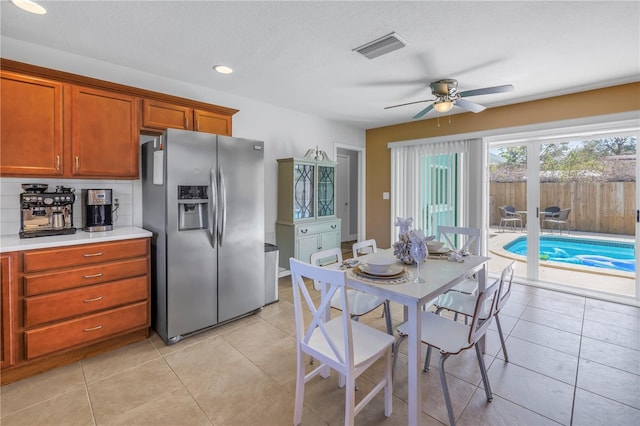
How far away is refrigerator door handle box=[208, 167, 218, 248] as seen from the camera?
2.68 m

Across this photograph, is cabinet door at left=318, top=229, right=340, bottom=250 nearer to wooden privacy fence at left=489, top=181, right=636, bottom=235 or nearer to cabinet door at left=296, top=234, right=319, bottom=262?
cabinet door at left=296, top=234, right=319, bottom=262

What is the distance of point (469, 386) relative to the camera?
199cm

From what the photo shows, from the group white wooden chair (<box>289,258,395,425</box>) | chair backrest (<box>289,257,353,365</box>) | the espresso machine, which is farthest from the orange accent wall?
the espresso machine

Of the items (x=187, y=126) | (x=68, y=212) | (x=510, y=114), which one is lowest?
(x=68, y=212)

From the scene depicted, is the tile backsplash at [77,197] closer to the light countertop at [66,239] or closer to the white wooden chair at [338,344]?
the light countertop at [66,239]

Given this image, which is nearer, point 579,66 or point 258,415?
point 258,415

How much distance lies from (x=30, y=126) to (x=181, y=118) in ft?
3.69

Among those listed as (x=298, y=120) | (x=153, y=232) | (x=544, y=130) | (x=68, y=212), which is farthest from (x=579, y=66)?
(x=68, y=212)

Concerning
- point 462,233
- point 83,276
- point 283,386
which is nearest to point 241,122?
point 83,276

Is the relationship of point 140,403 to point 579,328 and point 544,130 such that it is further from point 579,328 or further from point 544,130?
point 544,130

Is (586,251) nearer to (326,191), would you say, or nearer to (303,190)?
(326,191)

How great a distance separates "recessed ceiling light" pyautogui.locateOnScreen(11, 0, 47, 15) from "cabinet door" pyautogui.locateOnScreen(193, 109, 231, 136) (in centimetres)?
127

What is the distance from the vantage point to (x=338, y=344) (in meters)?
1.66

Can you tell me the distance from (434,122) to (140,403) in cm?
486
